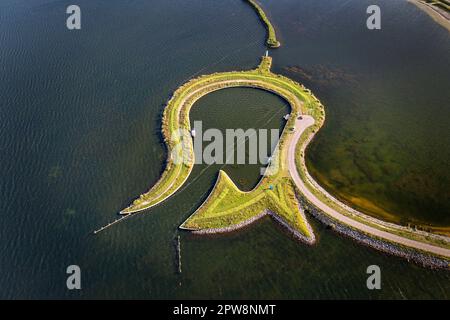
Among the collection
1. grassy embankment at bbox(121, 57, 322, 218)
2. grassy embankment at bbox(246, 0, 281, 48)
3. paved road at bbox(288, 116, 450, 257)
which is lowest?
paved road at bbox(288, 116, 450, 257)

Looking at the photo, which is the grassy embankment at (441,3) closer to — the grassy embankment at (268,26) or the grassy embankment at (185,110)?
the grassy embankment at (268,26)

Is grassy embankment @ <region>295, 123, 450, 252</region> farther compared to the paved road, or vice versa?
grassy embankment @ <region>295, 123, 450, 252</region>

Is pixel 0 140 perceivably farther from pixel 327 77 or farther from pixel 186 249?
pixel 327 77

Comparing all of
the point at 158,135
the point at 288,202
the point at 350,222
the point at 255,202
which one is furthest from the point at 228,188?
the point at 350,222

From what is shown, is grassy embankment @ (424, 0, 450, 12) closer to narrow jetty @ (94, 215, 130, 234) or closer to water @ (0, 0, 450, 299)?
water @ (0, 0, 450, 299)

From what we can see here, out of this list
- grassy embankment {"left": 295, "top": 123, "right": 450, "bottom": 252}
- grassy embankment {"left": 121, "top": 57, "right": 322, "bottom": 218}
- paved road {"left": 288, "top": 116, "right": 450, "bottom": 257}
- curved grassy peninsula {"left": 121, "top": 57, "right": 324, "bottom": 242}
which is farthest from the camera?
grassy embankment {"left": 121, "top": 57, "right": 322, "bottom": 218}

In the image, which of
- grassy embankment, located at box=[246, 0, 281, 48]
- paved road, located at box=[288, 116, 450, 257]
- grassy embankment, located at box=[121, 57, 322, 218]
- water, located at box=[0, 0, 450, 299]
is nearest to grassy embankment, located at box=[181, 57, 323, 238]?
paved road, located at box=[288, 116, 450, 257]

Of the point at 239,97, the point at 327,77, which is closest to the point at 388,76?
the point at 327,77
